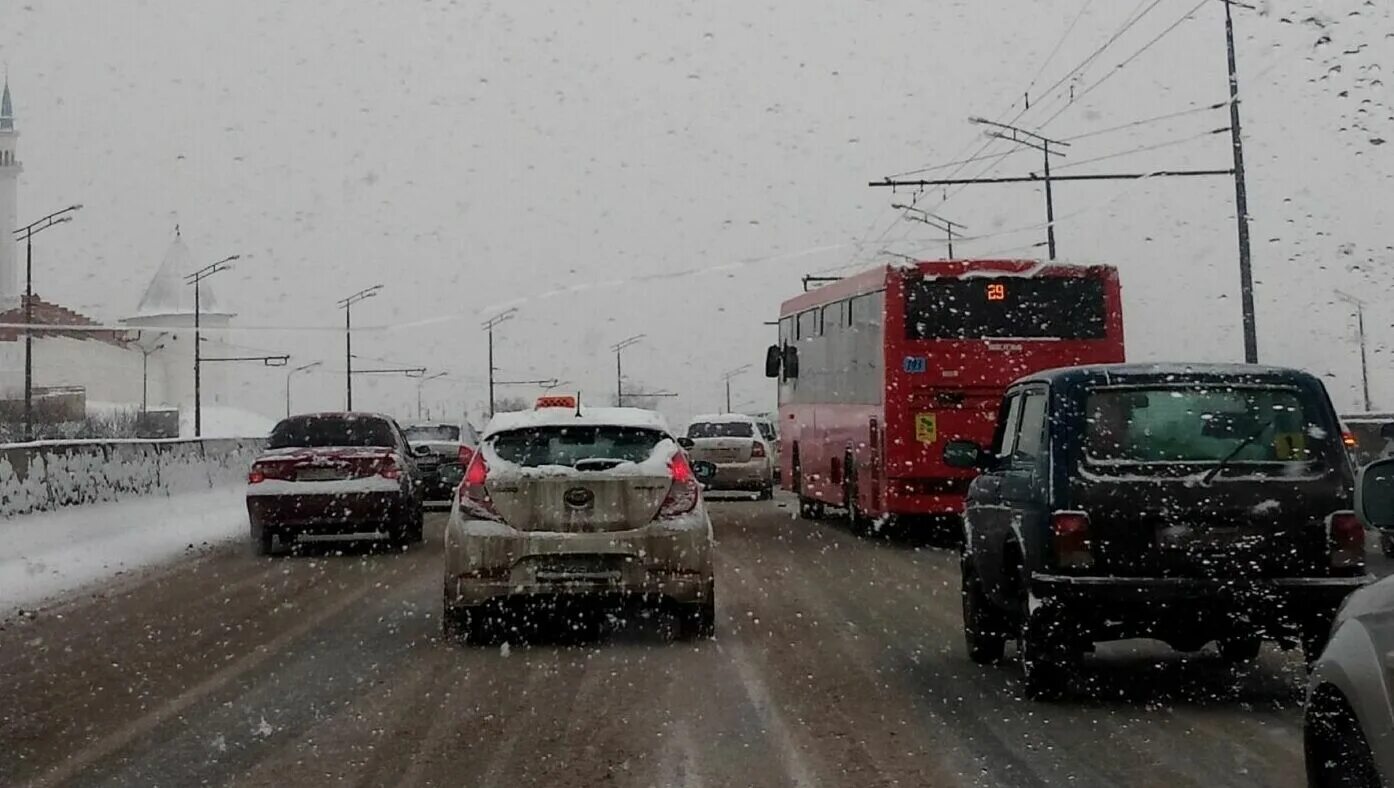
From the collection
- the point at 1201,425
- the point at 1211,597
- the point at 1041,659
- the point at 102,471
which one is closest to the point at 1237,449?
the point at 1201,425

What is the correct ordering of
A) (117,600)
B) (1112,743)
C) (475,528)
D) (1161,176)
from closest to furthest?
(1112,743) < (475,528) < (117,600) < (1161,176)

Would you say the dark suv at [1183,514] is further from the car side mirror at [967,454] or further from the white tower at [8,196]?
the white tower at [8,196]

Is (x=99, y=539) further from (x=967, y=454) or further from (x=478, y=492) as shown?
(x=967, y=454)

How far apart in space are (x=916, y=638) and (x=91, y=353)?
123 m

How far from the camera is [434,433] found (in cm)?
3347

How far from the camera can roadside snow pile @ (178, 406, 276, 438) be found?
111688 millimetres

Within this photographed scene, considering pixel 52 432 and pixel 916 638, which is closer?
pixel 916 638

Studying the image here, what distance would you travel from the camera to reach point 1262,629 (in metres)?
8.73

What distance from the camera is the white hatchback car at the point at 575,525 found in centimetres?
1154

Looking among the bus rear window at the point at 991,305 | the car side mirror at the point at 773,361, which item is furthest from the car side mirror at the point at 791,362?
the bus rear window at the point at 991,305

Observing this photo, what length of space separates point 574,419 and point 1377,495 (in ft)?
26.3

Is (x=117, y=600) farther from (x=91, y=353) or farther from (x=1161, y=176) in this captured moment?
(x=91, y=353)

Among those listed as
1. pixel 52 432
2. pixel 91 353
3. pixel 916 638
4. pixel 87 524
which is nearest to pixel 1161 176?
pixel 87 524

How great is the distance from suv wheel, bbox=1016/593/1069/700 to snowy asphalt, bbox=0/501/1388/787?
0.10 metres
